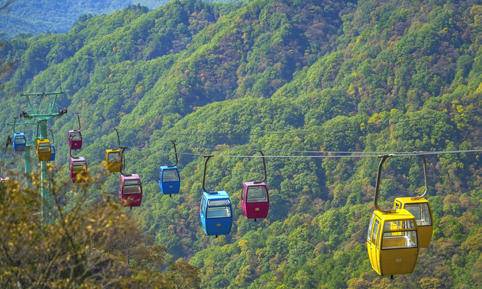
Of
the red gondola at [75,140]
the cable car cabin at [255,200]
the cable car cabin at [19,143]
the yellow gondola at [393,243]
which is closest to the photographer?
the yellow gondola at [393,243]

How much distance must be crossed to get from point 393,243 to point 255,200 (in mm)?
9241

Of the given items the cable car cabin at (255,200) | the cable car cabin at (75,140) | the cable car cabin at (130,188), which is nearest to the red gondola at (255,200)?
the cable car cabin at (255,200)

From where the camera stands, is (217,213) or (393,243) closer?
→ (393,243)

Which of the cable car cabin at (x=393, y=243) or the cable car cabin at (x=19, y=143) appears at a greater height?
the cable car cabin at (x=19, y=143)

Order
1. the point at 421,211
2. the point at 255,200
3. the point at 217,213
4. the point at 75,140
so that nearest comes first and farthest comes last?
the point at 421,211 < the point at 217,213 < the point at 255,200 < the point at 75,140

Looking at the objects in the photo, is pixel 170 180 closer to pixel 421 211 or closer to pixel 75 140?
pixel 75 140

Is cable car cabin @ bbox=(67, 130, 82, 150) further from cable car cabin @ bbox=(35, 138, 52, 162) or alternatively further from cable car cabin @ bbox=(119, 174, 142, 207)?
cable car cabin @ bbox=(119, 174, 142, 207)

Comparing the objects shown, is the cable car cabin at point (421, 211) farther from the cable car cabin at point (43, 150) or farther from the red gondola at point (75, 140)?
the red gondola at point (75, 140)

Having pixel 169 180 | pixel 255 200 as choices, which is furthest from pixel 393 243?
pixel 169 180

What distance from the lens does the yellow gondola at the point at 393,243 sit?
15.2m

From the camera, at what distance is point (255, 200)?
2447 centimetres

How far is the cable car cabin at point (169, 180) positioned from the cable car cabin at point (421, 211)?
15665mm

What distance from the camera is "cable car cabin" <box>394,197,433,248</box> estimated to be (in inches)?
725

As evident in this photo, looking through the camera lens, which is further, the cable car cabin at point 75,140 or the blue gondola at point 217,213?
the cable car cabin at point 75,140
